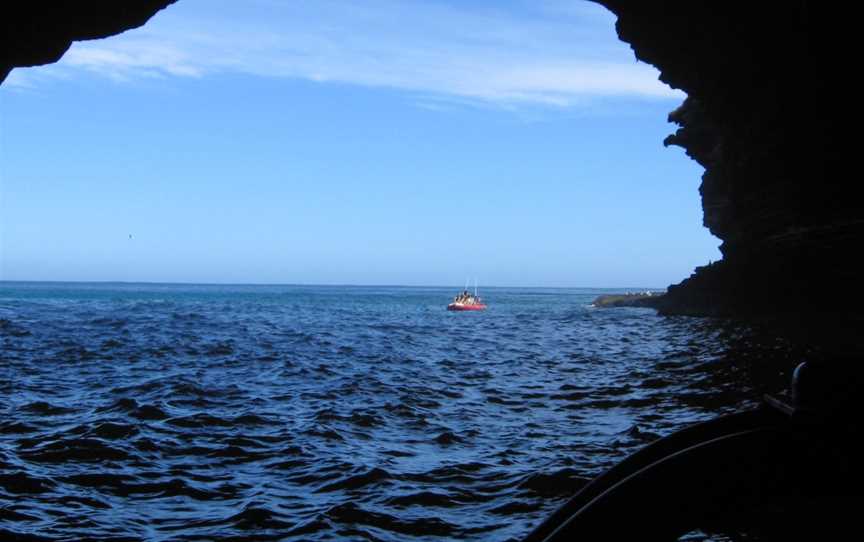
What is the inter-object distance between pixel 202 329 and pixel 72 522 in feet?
86.2

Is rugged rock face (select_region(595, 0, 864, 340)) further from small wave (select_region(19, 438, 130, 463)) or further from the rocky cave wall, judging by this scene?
small wave (select_region(19, 438, 130, 463))

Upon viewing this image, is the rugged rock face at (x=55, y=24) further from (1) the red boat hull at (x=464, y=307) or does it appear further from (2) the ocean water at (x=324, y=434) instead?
(1) the red boat hull at (x=464, y=307)

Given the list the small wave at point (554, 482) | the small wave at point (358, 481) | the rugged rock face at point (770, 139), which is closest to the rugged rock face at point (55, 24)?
the small wave at point (358, 481)

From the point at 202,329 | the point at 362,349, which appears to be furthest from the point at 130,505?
the point at 202,329

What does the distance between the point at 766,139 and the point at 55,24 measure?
1054 inches

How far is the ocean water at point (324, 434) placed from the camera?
19.0 ft

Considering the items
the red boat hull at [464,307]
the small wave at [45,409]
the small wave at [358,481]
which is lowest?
the red boat hull at [464,307]

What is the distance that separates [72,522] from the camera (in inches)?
218

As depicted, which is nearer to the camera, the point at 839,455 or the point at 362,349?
the point at 839,455

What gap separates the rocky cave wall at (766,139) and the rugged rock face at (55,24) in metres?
0.26

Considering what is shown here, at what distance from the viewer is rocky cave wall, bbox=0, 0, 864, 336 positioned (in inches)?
864

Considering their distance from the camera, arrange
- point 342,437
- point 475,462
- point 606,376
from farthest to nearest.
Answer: point 606,376 → point 342,437 → point 475,462

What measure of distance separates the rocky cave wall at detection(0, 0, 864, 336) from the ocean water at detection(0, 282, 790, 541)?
720cm

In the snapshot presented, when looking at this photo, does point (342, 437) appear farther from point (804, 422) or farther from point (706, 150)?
point (706, 150)
